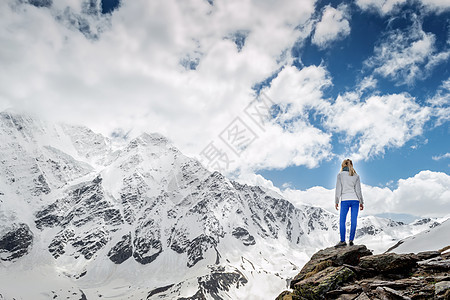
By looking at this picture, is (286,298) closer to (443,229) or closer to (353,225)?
(353,225)

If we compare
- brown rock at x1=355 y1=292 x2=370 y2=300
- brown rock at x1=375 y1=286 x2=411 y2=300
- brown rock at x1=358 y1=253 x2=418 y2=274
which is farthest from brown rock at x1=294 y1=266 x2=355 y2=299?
brown rock at x1=375 y1=286 x2=411 y2=300

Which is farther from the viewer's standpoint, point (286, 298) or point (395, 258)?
point (286, 298)

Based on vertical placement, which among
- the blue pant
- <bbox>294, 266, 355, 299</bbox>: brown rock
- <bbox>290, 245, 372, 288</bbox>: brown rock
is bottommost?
<bbox>294, 266, 355, 299</bbox>: brown rock

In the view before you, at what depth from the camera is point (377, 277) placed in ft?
34.3

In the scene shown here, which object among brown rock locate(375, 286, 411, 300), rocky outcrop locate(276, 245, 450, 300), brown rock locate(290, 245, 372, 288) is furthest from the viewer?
brown rock locate(290, 245, 372, 288)

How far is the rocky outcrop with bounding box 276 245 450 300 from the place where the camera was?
8.57 meters

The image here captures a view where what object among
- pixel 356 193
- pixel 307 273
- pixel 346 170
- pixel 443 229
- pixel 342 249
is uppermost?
pixel 346 170

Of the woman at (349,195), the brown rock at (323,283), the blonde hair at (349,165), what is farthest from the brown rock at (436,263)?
the blonde hair at (349,165)

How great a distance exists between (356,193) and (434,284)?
5707mm

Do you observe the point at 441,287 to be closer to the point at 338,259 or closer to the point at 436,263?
the point at 436,263

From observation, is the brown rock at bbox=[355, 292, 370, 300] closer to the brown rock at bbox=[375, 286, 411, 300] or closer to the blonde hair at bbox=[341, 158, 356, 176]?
the brown rock at bbox=[375, 286, 411, 300]

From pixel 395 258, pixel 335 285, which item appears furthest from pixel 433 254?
pixel 335 285

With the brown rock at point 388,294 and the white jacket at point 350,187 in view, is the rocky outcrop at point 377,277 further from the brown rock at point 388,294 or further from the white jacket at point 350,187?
the white jacket at point 350,187

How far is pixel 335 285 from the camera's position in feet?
34.2
